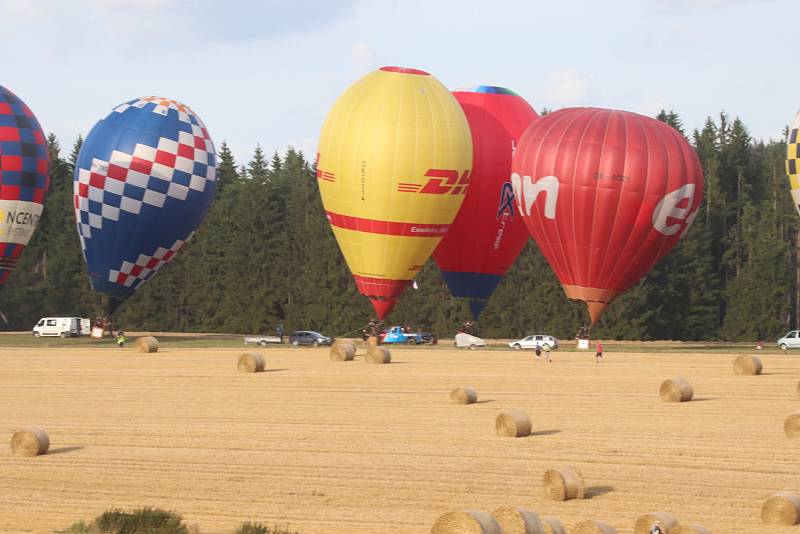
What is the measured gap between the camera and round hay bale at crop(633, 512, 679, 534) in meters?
21.0

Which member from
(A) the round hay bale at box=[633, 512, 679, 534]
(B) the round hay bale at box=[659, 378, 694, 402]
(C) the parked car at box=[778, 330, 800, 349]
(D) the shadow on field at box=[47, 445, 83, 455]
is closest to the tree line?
(C) the parked car at box=[778, 330, 800, 349]

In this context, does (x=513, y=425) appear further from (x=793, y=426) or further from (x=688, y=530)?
(x=688, y=530)

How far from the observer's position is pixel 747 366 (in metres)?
47.1

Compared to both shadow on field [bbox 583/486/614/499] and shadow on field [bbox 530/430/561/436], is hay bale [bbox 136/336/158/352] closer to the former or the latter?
shadow on field [bbox 530/430/561/436]

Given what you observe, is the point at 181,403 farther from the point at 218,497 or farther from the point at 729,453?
the point at 729,453

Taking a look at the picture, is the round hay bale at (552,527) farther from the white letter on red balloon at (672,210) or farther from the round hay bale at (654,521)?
the white letter on red balloon at (672,210)

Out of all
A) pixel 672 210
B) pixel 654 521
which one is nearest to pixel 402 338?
pixel 672 210

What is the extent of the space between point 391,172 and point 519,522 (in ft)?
137

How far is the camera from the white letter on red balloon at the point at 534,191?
5978cm

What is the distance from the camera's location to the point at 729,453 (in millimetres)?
30719

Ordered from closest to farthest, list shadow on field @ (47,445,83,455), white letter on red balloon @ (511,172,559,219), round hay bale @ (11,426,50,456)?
round hay bale @ (11,426,50,456), shadow on field @ (47,445,83,455), white letter on red balloon @ (511,172,559,219)

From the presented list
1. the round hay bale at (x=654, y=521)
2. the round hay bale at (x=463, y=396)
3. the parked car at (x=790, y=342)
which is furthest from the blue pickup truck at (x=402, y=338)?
the round hay bale at (x=654, y=521)

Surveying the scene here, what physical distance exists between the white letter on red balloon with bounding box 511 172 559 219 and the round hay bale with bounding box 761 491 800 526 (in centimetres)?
3691

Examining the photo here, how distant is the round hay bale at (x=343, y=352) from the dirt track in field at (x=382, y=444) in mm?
2715
